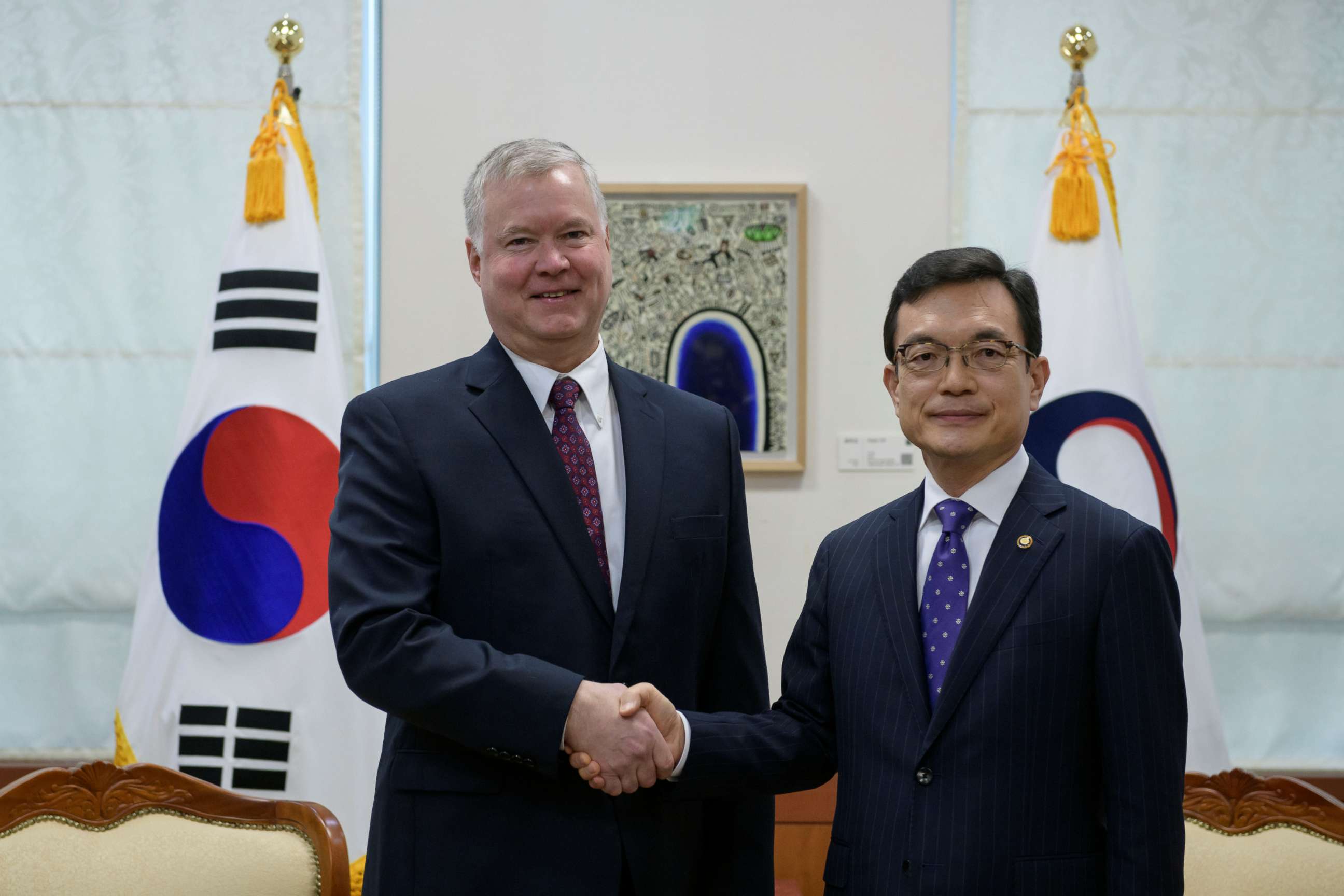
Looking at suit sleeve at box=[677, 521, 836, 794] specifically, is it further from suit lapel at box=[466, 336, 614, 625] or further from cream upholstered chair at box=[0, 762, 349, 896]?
cream upholstered chair at box=[0, 762, 349, 896]

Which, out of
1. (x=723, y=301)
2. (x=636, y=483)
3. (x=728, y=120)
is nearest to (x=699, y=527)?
(x=636, y=483)

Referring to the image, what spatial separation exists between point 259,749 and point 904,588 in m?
1.82

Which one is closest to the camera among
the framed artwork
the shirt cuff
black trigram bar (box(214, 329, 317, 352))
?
the shirt cuff

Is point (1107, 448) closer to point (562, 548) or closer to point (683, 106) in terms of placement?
point (683, 106)

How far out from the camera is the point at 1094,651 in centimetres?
133

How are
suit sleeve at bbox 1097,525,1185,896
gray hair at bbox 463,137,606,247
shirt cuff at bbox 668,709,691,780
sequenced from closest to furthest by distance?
1. suit sleeve at bbox 1097,525,1185,896
2. shirt cuff at bbox 668,709,691,780
3. gray hair at bbox 463,137,606,247

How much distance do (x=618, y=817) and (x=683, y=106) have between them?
85.4 inches

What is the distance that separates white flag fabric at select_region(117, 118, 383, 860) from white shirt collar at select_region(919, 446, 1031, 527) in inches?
67.2

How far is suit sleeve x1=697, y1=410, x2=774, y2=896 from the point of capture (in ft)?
5.27

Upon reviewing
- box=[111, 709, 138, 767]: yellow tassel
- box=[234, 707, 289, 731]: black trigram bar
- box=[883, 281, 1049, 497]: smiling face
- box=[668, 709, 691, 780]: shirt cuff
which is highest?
box=[883, 281, 1049, 497]: smiling face

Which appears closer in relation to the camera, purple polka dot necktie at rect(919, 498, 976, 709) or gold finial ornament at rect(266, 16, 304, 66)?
purple polka dot necktie at rect(919, 498, 976, 709)

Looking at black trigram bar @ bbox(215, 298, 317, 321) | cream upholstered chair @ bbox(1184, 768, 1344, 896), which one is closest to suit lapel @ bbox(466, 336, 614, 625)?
cream upholstered chair @ bbox(1184, 768, 1344, 896)

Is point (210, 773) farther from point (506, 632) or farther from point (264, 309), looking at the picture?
point (506, 632)

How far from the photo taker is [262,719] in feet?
8.71
